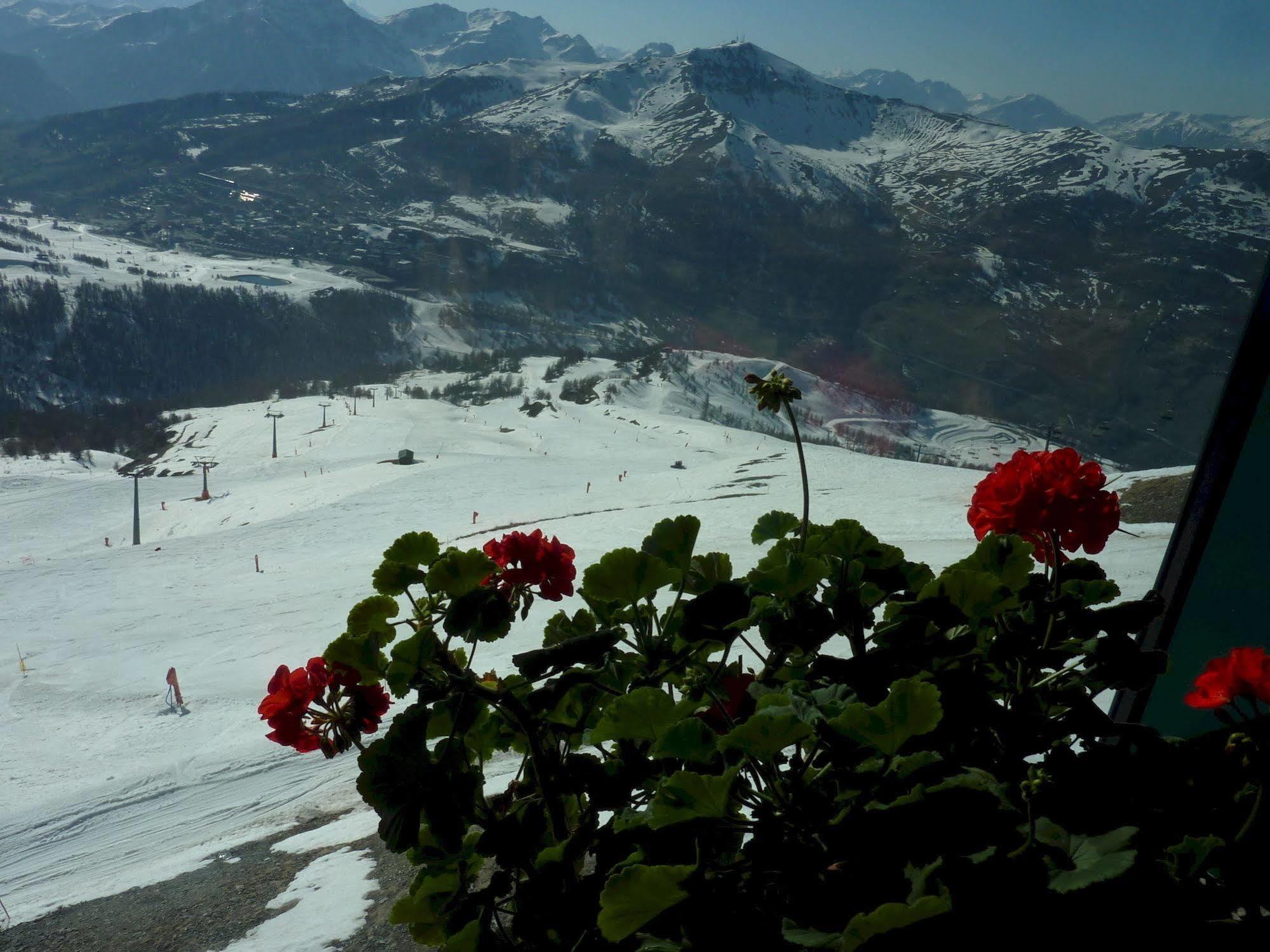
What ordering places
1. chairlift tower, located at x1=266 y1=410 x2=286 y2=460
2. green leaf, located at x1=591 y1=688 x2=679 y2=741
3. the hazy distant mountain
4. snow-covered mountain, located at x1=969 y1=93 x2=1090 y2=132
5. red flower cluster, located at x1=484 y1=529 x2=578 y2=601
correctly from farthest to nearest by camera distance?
1. chairlift tower, located at x1=266 y1=410 x2=286 y2=460
2. the hazy distant mountain
3. snow-covered mountain, located at x1=969 y1=93 x2=1090 y2=132
4. red flower cluster, located at x1=484 y1=529 x2=578 y2=601
5. green leaf, located at x1=591 y1=688 x2=679 y2=741

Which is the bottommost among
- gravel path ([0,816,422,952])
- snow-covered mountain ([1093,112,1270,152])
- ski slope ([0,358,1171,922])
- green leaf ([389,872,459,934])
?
ski slope ([0,358,1171,922])

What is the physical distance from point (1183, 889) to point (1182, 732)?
4.97 feet

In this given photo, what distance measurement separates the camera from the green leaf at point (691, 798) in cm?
64

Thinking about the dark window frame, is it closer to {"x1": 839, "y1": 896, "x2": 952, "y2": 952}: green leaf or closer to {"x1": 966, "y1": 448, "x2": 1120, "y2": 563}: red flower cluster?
{"x1": 966, "y1": 448, "x2": 1120, "y2": 563}: red flower cluster

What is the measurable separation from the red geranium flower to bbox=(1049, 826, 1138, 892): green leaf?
1.24ft

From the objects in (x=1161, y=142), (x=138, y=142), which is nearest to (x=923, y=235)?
(x=1161, y=142)

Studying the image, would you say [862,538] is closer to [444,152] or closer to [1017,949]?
[1017,949]

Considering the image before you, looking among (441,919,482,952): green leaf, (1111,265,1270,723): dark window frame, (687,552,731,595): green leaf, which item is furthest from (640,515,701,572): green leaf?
(1111,265,1270,723): dark window frame

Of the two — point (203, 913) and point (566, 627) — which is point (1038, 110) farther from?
point (203, 913)

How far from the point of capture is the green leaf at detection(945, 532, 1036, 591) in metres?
0.96

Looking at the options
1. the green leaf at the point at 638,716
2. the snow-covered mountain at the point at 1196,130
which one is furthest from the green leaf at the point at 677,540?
the snow-covered mountain at the point at 1196,130

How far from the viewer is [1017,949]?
26.9 inches

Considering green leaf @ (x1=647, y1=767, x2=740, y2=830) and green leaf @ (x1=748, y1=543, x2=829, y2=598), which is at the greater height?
green leaf @ (x1=748, y1=543, x2=829, y2=598)

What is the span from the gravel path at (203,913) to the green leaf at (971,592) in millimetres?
1384
